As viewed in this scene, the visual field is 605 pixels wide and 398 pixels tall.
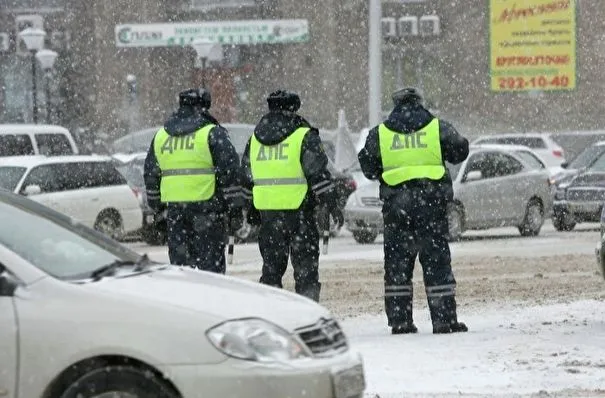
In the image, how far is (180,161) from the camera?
38.8ft

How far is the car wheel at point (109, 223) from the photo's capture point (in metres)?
24.1

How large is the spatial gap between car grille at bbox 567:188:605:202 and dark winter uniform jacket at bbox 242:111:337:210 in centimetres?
1363

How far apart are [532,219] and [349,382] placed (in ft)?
59.6

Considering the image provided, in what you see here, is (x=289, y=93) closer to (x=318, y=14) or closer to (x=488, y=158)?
(x=488, y=158)

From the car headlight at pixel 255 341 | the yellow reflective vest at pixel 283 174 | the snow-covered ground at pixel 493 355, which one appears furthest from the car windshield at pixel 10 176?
the car headlight at pixel 255 341

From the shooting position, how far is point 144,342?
688 centimetres

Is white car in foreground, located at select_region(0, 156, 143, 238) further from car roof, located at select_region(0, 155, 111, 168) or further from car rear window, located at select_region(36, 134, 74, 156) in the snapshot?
car rear window, located at select_region(36, 134, 74, 156)

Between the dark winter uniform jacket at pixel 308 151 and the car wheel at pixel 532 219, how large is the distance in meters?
13.7

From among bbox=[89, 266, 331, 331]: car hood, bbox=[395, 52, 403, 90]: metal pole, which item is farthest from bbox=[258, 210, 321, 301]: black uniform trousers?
bbox=[395, 52, 403, 90]: metal pole

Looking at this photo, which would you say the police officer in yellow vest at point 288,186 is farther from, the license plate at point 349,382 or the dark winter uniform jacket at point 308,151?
the license plate at point 349,382

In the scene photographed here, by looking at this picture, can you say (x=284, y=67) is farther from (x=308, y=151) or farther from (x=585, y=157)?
(x=308, y=151)

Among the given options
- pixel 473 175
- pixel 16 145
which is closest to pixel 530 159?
pixel 473 175

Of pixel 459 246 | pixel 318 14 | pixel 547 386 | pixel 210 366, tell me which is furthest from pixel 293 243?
pixel 318 14

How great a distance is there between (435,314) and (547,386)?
2577 millimetres
